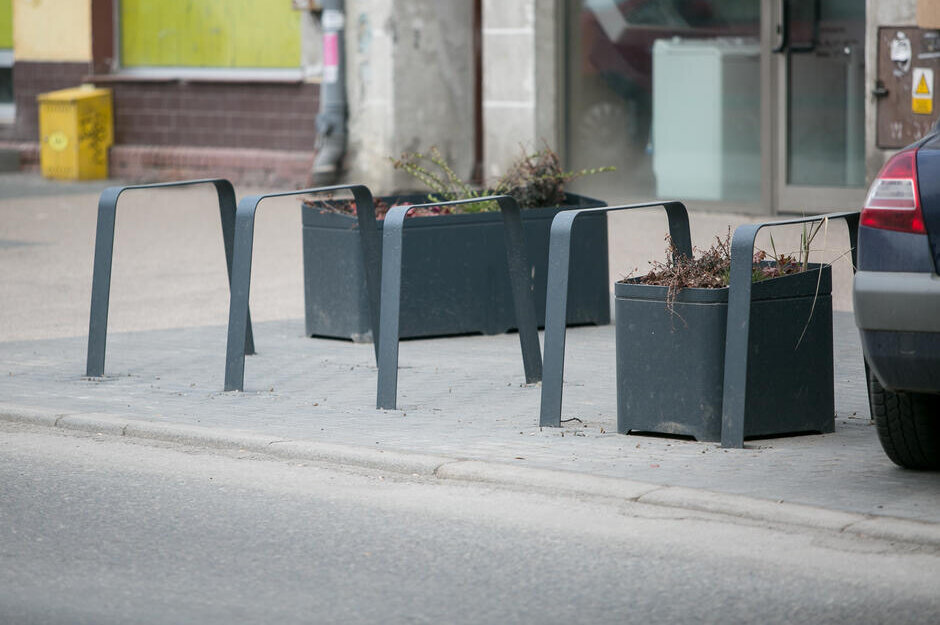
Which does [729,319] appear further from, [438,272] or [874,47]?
[874,47]

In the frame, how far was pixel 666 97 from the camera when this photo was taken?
52.9ft

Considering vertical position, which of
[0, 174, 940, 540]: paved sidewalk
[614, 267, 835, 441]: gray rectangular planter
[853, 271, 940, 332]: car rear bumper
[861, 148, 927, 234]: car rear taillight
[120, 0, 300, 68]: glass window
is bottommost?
[0, 174, 940, 540]: paved sidewalk

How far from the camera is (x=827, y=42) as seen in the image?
48.6 feet

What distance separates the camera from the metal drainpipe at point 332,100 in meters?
17.5

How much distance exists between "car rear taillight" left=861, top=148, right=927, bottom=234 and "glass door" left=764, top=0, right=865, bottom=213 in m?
9.29

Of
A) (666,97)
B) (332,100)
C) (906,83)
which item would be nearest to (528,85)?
(666,97)

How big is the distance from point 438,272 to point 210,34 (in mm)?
11138

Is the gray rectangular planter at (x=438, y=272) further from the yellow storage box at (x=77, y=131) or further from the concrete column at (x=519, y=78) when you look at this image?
the yellow storage box at (x=77, y=131)

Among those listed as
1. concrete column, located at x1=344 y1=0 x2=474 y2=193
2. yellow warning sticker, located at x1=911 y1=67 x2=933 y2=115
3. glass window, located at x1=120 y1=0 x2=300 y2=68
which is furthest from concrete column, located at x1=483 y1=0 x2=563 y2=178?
yellow warning sticker, located at x1=911 y1=67 x2=933 y2=115

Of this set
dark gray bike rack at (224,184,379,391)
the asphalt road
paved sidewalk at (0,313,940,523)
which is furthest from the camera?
dark gray bike rack at (224,184,379,391)

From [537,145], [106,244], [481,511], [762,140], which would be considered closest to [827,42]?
[762,140]

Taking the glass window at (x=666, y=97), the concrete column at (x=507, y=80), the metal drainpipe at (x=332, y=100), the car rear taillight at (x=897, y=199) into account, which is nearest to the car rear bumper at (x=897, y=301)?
the car rear taillight at (x=897, y=199)

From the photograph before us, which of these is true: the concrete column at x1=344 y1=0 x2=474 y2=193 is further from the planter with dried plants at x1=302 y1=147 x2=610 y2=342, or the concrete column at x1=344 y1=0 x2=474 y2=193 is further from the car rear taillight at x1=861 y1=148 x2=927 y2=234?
the car rear taillight at x1=861 y1=148 x2=927 y2=234

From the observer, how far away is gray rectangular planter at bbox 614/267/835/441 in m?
6.49
